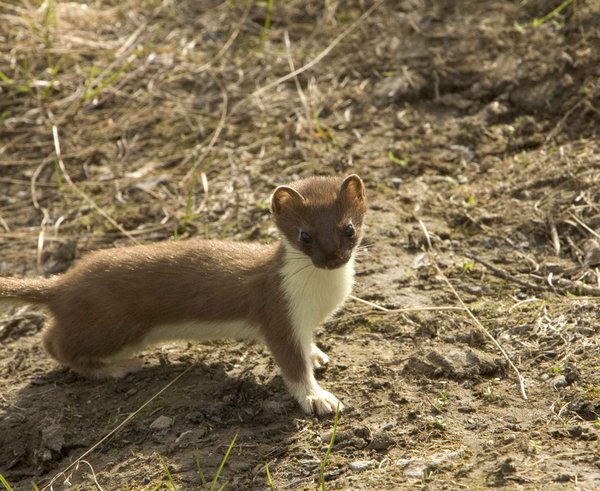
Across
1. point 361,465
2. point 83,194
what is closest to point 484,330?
point 361,465

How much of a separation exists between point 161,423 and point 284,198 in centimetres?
126

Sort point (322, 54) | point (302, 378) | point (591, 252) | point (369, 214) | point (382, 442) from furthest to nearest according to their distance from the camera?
1. point (322, 54)
2. point (369, 214)
3. point (591, 252)
4. point (302, 378)
5. point (382, 442)

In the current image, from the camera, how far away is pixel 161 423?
4.53 meters

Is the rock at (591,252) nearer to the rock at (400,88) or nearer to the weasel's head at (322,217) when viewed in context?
the weasel's head at (322,217)

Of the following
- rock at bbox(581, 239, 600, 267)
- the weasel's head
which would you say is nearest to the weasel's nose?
the weasel's head

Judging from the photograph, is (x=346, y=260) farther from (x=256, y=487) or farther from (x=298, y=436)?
(x=256, y=487)

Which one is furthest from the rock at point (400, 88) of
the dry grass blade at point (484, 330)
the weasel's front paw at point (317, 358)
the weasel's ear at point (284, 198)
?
the weasel's front paw at point (317, 358)

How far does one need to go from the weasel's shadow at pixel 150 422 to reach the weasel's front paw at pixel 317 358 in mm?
207

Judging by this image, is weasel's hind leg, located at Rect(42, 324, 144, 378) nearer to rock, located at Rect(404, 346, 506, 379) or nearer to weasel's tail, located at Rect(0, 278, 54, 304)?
weasel's tail, located at Rect(0, 278, 54, 304)

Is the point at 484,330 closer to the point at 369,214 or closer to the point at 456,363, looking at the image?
the point at 456,363

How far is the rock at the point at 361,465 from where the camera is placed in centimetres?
396

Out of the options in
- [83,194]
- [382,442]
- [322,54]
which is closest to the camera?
[382,442]

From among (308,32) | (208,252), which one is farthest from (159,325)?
(308,32)

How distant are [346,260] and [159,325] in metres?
1.17
